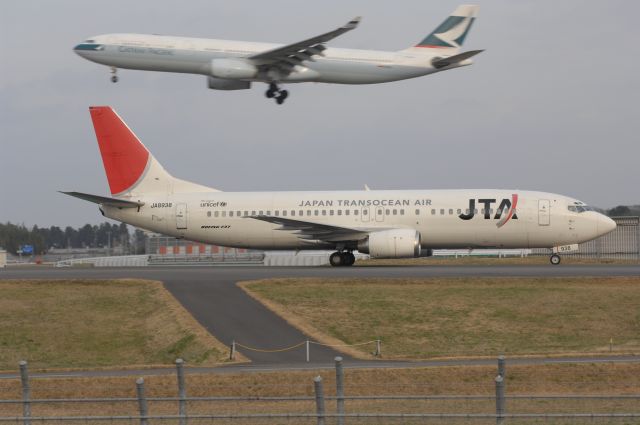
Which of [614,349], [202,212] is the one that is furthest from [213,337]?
[202,212]

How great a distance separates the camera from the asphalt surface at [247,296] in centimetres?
2897

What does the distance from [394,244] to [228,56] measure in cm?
1436

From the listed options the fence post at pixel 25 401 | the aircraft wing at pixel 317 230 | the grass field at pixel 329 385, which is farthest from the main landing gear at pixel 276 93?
the fence post at pixel 25 401

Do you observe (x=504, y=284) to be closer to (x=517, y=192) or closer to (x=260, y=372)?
(x=517, y=192)

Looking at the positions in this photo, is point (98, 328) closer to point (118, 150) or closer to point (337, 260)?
point (337, 260)

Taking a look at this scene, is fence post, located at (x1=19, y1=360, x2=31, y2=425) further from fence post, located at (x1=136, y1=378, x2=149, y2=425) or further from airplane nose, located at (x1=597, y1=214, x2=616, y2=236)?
airplane nose, located at (x1=597, y1=214, x2=616, y2=236)

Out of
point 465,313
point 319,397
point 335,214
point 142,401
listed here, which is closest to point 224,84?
point 465,313

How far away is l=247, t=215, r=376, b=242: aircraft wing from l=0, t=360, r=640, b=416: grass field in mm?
24844

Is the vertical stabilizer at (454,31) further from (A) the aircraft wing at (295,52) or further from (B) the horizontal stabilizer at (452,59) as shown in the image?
(A) the aircraft wing at (295,52)

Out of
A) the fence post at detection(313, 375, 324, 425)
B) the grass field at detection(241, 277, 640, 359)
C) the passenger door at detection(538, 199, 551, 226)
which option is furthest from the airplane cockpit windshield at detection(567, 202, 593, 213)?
the fence post at detection(313, 375, 324, 425)

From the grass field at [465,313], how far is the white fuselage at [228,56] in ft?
28.1

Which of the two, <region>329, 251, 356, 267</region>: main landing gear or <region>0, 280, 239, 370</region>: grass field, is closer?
<region>0, 280, 239, 370</region>: grass field

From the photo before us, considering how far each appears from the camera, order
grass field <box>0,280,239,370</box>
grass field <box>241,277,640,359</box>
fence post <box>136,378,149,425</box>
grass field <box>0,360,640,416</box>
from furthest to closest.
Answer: grass field <box>0,280,239,370</box>
grass field <box>241,277,640,359</box>
grass field <box>0,360,640,416</box>
fence post <box>136,378,149,425</box>

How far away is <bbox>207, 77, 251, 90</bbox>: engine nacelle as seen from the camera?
1467 inches
